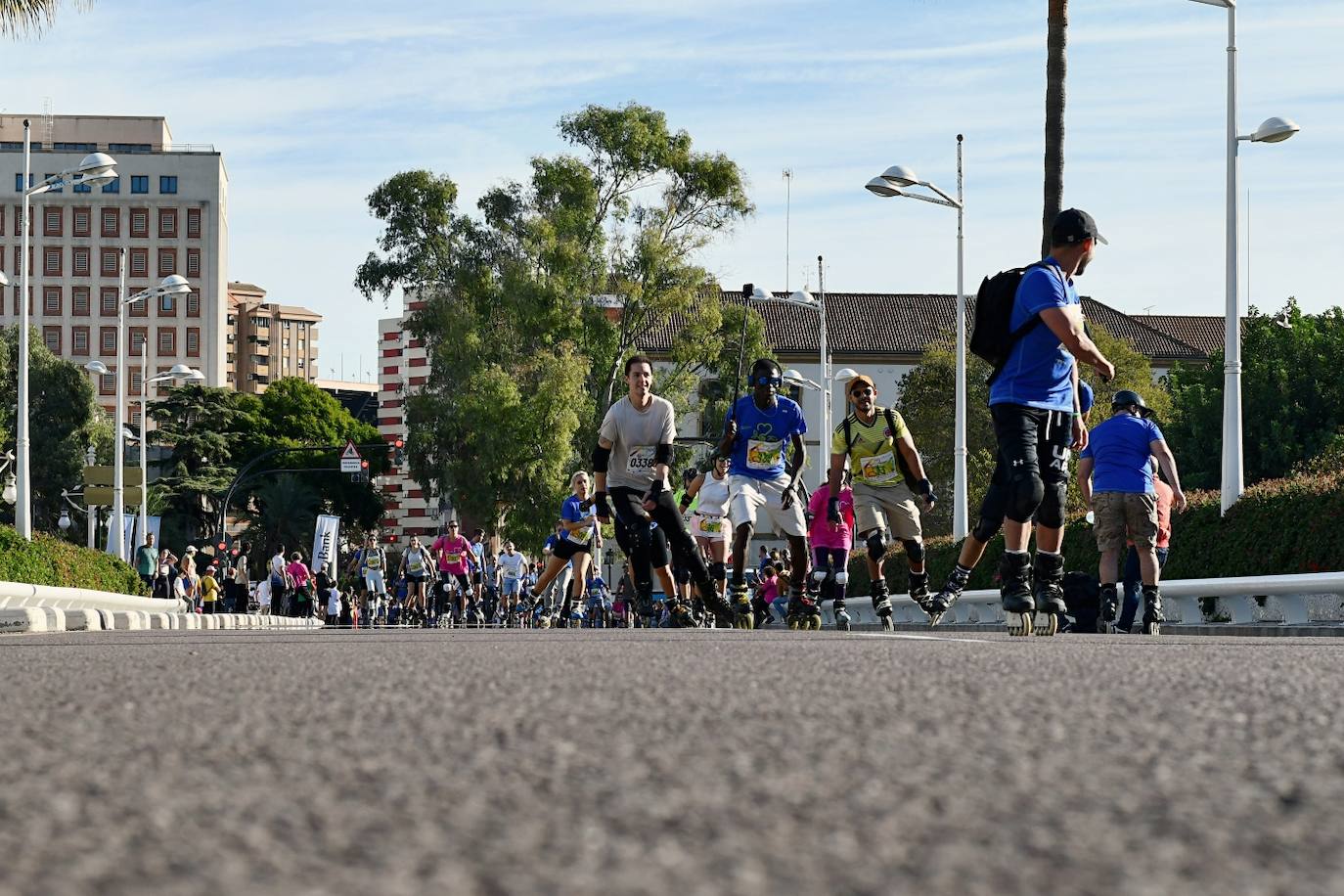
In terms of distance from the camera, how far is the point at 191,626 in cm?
3098

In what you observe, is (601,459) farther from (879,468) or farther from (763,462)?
(879,468)

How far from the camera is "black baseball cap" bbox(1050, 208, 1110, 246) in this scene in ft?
34.7

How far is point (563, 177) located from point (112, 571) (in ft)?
67.7

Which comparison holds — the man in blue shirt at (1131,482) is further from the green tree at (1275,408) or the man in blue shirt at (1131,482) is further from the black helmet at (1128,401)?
the green tree at (1275,408)

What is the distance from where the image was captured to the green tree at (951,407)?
67.7 meters

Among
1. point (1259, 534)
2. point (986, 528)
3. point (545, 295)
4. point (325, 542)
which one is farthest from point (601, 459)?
point (325, 542)

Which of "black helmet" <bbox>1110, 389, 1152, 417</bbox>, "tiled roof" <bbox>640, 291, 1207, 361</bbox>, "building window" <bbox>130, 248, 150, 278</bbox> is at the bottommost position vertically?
"black helmet" <bbox>1110, 389, 1152, 417</bbox>

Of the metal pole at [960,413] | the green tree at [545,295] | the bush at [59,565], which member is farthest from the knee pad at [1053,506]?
the green tree at [545,295]

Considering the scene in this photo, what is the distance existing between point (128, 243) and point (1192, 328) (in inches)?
2950

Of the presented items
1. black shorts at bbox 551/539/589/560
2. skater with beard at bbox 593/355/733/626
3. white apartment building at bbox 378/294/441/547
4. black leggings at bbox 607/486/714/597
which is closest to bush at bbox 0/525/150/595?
black shorts at bbox 551/539/589/560

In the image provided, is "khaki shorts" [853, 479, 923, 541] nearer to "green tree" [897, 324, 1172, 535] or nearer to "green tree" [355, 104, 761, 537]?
"green tree" [355, 104, 761, 537]

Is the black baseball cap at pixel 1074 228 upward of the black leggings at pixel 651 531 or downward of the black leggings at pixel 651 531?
upward

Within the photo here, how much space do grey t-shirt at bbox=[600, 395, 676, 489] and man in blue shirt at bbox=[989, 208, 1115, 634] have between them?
12.9 ft

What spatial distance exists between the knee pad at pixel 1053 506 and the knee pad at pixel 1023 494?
0.29 meters
